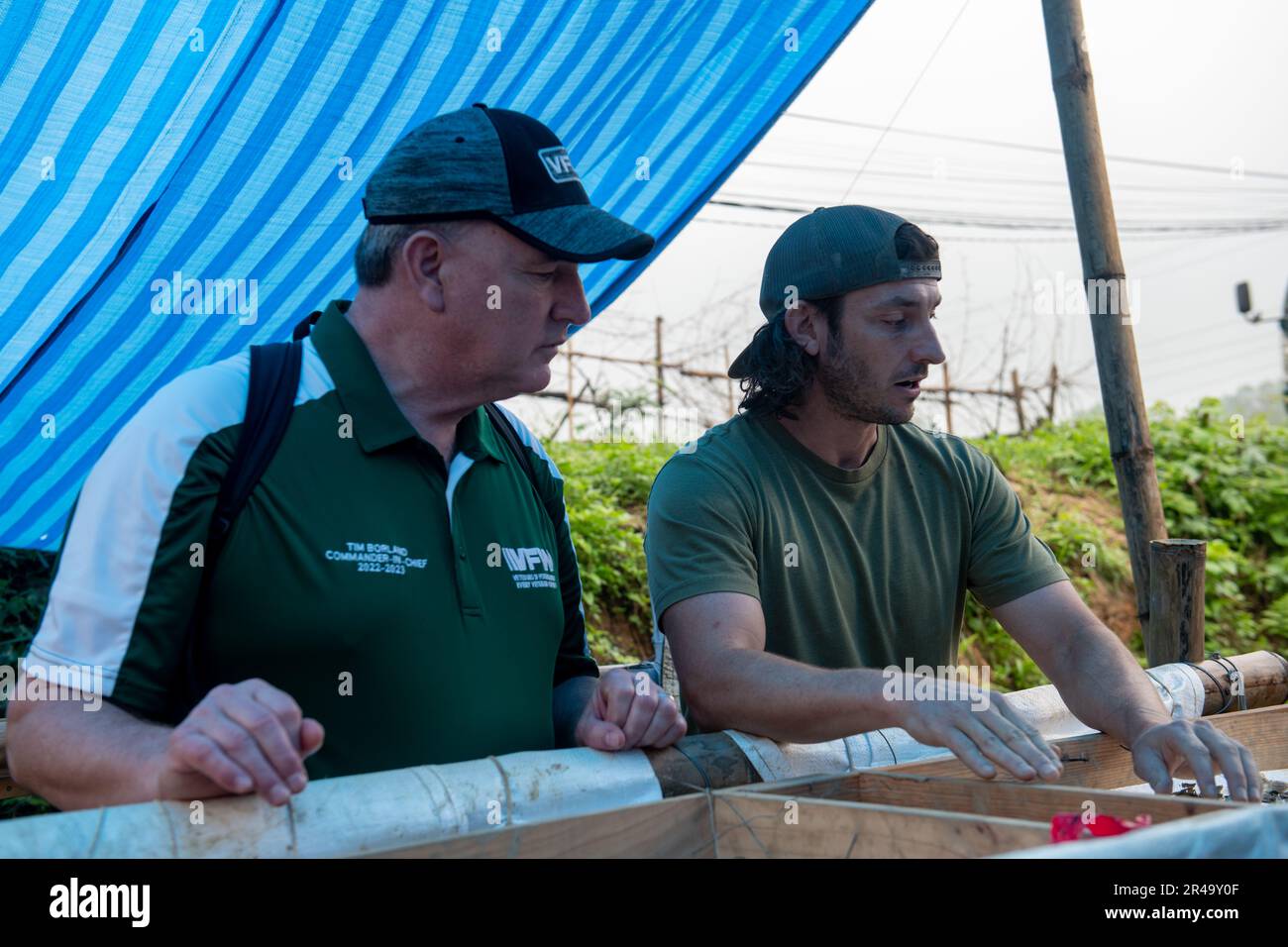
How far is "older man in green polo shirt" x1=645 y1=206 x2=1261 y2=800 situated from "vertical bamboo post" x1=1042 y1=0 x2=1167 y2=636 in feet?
2.74

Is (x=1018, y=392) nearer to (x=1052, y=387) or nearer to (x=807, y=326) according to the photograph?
(x=1052, y=387)

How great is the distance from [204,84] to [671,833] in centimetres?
197

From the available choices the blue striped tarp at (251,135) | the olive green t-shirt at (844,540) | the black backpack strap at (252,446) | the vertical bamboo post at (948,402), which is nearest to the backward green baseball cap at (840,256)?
the olive green t-shirt at (844,540)

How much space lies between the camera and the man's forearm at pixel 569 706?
6.74 ft

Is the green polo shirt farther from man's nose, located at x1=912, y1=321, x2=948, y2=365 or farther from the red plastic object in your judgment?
man's nose, located at x1=912, y1=321, x2=948, y2=365

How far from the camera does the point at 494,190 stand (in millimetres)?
1985

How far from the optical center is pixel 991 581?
2.77 meters

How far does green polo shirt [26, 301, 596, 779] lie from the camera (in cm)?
157

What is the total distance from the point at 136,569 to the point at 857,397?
5.58ft

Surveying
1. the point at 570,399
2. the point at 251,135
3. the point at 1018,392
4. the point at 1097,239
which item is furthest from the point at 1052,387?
the point at 251,135

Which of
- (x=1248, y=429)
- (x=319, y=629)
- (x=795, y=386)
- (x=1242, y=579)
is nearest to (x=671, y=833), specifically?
(x=319, y=629)

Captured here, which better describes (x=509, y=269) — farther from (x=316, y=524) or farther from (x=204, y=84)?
(x=204, y=84)

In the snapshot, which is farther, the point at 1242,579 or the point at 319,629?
the point at 1242,579

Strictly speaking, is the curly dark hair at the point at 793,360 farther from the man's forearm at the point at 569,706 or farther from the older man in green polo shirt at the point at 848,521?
the man's forearm at the point at 569,706
